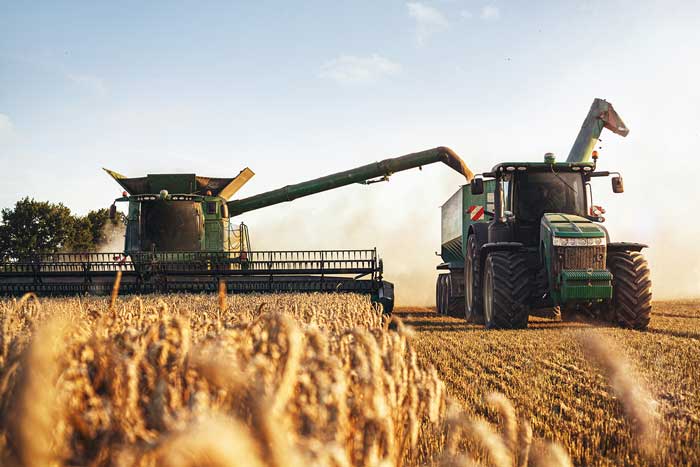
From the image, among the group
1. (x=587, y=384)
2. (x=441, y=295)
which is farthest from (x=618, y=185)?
(x=441, y=295)

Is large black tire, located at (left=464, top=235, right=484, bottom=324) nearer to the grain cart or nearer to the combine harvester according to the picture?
the grain cart

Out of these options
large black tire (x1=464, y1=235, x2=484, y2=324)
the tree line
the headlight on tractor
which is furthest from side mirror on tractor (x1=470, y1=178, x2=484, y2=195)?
the tree line

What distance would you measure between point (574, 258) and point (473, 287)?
7.83 feet

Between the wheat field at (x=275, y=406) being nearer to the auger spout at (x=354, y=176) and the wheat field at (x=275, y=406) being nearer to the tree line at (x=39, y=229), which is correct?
the auger spout at (x=354, y=176)

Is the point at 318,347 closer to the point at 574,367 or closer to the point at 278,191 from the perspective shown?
the point at 574,367

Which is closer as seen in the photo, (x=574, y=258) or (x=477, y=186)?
(x=574, y=258)

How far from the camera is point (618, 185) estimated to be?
11.1 metres

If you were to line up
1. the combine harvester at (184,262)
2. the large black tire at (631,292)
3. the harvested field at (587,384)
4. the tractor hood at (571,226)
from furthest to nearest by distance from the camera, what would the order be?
1. the combine harvester at (184,262)
2. the large black tire at (631,292)
3. the tractor hood at (571,226)
4. the harvested field at (587,384)

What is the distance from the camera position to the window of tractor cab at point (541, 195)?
39.0ft

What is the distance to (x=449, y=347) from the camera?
905 cm

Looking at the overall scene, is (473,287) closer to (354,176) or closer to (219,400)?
(354,176)

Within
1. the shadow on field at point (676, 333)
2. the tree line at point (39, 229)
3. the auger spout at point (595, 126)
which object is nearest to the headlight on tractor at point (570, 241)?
the shadow on field at point (676, 333)

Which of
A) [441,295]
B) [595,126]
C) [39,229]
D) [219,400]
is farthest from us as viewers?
[39,229]

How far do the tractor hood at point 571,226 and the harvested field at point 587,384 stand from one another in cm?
154
